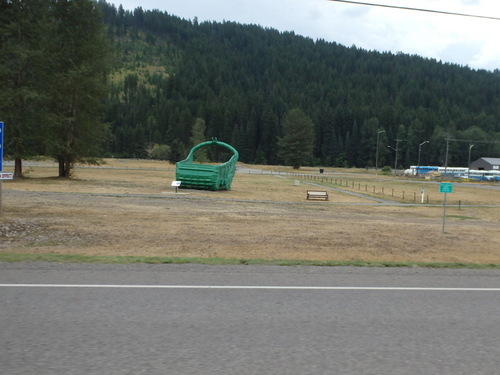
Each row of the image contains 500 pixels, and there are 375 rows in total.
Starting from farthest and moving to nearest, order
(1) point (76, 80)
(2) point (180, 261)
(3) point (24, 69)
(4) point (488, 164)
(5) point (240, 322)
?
(4) point (488, 164)
(1) point (76, 80)
(3) point (24, 69)
(2) point (180, 261)
(5) point (240, 322)

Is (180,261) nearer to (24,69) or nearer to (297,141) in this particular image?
(24,69)

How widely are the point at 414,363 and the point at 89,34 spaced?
42066 mm

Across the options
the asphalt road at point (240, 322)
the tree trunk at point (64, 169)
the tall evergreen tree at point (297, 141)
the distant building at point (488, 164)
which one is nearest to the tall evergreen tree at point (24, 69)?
the tree trunk at point (64, 169)

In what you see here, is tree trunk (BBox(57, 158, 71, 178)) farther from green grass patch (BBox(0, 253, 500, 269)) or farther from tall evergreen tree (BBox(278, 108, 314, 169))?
tall evergreen tree (BBox(278, 108, 314, 169))

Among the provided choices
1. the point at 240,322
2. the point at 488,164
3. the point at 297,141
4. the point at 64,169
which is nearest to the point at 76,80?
the point at 64,169

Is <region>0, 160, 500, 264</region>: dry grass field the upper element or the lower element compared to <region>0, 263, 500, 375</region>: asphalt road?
lower

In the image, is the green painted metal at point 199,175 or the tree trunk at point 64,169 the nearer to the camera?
the green painted metal at point 199,175

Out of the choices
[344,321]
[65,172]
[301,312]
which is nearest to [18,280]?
[301,312]

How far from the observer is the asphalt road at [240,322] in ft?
14.8

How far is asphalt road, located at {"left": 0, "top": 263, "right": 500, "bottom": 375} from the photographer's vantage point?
450cm

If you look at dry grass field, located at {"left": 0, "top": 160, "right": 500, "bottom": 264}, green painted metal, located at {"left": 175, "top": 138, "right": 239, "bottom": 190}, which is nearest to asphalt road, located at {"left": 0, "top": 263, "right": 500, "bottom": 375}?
dry grass field, located at {"left": 0, "top": 160, "right": 500, "bottom": 264}

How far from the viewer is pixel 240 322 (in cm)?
565

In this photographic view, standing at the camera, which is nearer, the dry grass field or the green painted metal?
the dry grass field

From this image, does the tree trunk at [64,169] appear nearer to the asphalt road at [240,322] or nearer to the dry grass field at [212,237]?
the dry grass field at [212,237]
